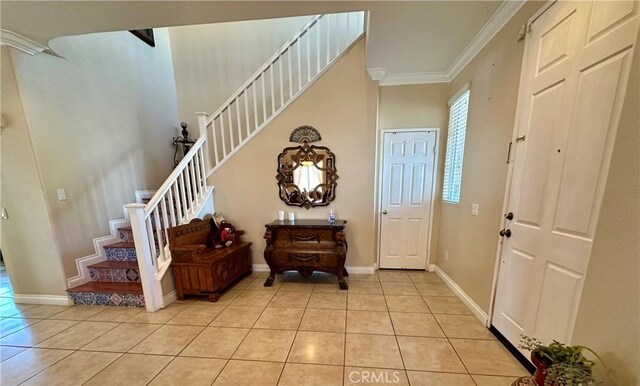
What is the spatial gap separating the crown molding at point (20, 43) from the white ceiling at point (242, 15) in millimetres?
68

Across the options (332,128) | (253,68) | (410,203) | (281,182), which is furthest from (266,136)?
(410,203)

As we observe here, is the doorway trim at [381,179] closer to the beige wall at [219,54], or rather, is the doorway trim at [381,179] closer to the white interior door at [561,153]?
the white interior door at [561,153]

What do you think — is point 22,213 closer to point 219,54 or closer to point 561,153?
point 219,54

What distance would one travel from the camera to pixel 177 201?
2.55m

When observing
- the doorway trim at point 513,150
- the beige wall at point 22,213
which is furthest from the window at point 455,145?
the beige wall at point 22,213

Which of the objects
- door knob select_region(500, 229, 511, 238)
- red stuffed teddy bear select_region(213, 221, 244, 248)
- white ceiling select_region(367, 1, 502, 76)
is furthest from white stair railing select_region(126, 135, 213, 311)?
door knob select_region(500, 229, 511, 238)

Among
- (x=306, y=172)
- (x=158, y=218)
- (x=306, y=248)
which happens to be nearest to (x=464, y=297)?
(x=306, y=248)

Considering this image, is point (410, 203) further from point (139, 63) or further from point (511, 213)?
point (139, 63)

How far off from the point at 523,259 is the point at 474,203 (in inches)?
29.0

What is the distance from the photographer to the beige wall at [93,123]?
7.52ft

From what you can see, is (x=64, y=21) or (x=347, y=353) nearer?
(x=347, y=353)

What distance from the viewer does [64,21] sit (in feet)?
6.05

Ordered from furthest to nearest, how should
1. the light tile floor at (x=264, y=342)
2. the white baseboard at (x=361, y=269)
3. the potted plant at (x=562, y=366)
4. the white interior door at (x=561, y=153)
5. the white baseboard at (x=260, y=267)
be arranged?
the white baseboard at (x=260, y=267)
the white baseboard at (x=361, y=269)
the light tile floor at (x=264, y=342)
the white interior door at (x=561, y=153)
the potted plant at (x=562, y=366)

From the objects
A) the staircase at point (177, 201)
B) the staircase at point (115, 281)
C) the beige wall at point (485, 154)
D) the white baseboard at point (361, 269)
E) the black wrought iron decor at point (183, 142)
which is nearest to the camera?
the beige wall at point (485, 154)
